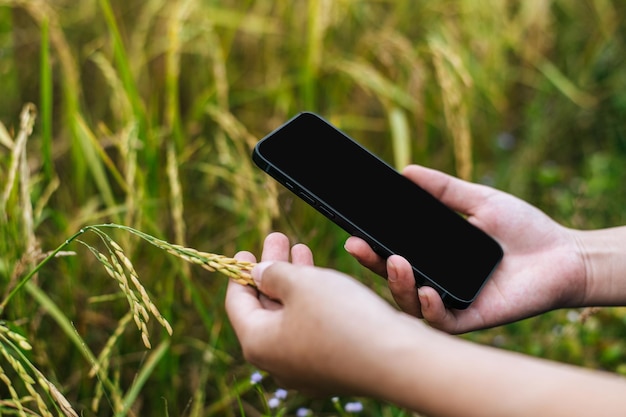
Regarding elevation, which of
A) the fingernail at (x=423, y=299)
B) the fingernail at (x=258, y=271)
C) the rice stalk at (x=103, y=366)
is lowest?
the rice stalk at (x=103, y=366)

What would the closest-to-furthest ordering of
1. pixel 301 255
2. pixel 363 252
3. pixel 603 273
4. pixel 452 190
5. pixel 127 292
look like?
pixel 127 292, pixel 301 255, pixel 363 252, pixel 603 273, pixel 452 190

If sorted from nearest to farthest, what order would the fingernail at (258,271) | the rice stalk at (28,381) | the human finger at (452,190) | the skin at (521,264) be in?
the rice stalk at (28,381)
the fingernail at (258,271)
the skin at (521,264)
the human finger at (452,190)

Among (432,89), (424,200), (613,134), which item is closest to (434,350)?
(424,200)

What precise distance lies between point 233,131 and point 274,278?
25.0 inches

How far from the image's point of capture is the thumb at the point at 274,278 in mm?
841

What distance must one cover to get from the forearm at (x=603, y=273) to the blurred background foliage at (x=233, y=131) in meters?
0.08

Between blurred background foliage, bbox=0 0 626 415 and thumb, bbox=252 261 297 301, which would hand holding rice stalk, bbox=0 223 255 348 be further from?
blurred background foliage, bbox=0 0 626 415

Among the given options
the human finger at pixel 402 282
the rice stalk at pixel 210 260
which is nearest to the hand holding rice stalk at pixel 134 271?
the rice stalk at pixel 210 260

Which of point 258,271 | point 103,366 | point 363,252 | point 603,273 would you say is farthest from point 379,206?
point 103,366

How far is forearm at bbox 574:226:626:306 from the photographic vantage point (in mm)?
1211

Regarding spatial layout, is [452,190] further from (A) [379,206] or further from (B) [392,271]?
(B) [392,271]

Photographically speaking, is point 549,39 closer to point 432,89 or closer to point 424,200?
point 432,89

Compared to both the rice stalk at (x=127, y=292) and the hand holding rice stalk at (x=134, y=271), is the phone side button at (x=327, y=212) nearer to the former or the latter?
the hand holding rice stalk at (x=134, y=271)

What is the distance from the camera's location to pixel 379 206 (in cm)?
117
